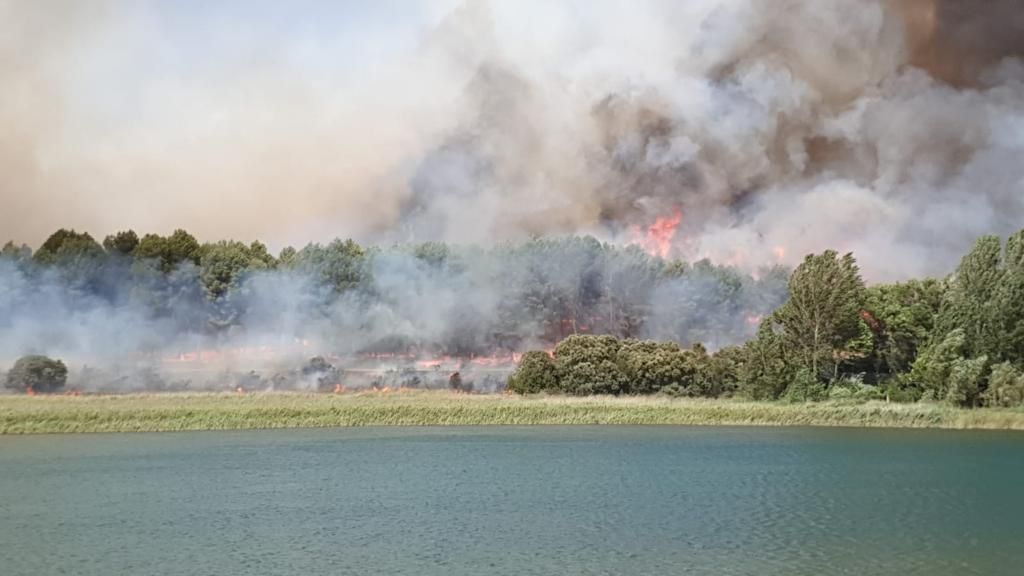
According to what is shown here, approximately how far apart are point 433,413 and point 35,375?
39.5 meters

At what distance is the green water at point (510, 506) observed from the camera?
33500 mm

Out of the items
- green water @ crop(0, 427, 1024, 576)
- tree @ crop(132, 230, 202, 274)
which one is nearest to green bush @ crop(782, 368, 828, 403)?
green water @ crop(0, 427, 1024, 576)

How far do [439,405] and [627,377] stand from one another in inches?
873

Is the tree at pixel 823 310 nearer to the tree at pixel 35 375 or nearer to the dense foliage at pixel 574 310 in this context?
the dense foliage at pixel 574 310

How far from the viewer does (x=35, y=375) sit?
96625 mm

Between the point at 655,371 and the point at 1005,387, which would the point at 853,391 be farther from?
the point at 655,371

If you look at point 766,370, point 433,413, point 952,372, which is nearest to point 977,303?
point 952,372

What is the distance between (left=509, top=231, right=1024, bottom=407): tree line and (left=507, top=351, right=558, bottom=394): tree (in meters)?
0.10

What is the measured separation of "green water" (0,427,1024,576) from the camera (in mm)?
33500

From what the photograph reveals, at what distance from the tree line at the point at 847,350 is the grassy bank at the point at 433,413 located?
6.47 meters

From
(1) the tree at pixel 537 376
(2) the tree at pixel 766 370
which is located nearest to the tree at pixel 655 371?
(2) the tree at pixel 766 370

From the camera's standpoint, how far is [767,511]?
4241 cm

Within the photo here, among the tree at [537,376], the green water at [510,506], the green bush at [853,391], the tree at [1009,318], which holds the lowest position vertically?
the green water at [510,506]

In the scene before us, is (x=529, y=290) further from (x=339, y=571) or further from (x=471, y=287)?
(x=339, y=571)
